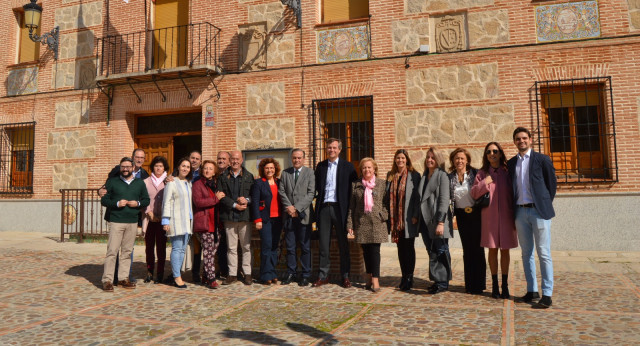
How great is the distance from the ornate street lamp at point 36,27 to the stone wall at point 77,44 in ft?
0.56

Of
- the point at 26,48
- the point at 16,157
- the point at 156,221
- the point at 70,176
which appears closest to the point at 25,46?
the point at 26,48

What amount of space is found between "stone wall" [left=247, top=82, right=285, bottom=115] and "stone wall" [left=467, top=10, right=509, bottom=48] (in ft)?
14.4

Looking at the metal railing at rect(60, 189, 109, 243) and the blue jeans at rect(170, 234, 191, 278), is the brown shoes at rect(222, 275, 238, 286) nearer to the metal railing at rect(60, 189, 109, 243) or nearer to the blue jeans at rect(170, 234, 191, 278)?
the blue jeans at rect(170, 234, 191, 278)

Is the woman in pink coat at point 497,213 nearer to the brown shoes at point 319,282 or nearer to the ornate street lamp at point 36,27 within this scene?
the brown shoes at point 319,282

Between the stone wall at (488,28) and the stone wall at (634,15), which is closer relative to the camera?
the stone wall at (634,15)

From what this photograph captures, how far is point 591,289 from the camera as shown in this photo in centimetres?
516

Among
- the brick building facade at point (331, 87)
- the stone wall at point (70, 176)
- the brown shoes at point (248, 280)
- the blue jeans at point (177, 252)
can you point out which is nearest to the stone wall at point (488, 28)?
the brick building facade at point (331, 87)

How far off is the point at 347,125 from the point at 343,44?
1.86m

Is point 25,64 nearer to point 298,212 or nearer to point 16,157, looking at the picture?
point 16,157

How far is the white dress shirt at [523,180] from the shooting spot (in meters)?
4.61

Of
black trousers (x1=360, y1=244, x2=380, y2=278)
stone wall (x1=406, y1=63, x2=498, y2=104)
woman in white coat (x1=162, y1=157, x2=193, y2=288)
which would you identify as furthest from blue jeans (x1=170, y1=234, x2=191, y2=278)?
stone wall (x1=406, y1=63, x2=498, y2=104)

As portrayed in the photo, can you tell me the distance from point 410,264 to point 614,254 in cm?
494

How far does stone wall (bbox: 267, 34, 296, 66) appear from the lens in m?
10.3

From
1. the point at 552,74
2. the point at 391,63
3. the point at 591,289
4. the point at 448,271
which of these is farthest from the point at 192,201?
the point at 552,74
